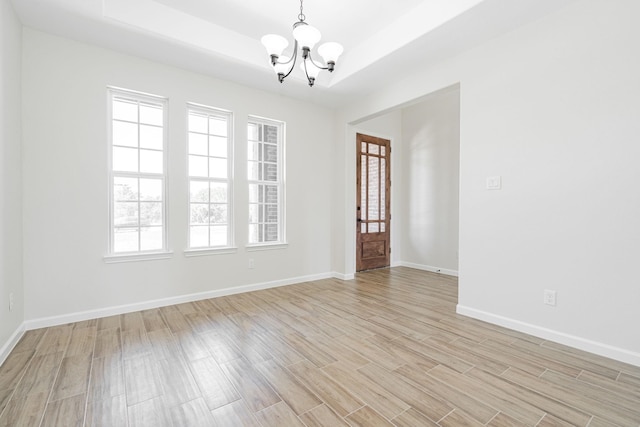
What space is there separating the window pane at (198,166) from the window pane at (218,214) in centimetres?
45

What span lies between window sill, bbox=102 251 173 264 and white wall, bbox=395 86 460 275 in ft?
14.5

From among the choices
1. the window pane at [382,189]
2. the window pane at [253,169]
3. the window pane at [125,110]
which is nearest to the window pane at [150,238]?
the window pane at [125,110]

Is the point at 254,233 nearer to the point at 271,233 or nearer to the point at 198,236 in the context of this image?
the point at 271,233

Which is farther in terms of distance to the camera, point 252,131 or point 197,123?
point 252,131

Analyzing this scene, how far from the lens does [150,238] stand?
11.3 feet

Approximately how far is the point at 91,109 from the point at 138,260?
1683mm

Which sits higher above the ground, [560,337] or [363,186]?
[363,186]

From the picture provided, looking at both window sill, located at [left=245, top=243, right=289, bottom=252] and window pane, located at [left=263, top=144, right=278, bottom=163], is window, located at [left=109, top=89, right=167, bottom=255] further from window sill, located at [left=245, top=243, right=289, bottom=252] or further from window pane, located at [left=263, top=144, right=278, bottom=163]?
window pane, located at [left=263, top=144, right=278, bottom=163]

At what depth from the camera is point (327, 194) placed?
497 cm

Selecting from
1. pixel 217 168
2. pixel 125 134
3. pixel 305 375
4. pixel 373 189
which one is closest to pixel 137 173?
pixel 125 134

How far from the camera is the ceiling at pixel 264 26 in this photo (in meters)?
2.56

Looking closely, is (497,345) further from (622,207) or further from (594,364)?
(622,207)

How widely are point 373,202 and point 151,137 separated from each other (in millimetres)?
3805

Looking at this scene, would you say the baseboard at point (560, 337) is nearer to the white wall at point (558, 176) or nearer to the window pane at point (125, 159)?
the white wall at point (558, 176)
